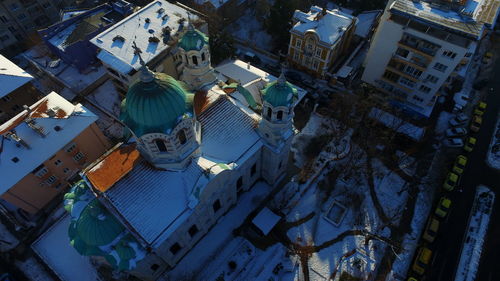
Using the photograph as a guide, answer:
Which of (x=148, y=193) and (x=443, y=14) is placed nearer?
(x=148, y=193)

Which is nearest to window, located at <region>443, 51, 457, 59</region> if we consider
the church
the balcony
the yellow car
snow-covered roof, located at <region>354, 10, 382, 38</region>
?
the balcony

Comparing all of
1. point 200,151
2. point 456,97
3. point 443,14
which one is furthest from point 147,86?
point 456,97

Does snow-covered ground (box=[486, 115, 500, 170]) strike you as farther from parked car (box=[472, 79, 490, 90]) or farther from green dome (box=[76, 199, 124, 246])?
green dome (box=[76, 199, 124, 246])

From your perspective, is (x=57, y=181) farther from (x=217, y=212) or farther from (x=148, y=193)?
(x=217, y=212)

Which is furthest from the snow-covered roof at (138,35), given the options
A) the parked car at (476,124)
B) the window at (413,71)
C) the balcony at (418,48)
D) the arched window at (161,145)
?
the parked car at (476,124)

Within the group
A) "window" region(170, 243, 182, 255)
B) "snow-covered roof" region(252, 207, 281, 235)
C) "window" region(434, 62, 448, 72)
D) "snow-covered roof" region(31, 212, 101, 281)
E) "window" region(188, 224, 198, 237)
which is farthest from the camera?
"window" region(434, 62, 448, 72)

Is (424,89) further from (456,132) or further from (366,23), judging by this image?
(366,23)

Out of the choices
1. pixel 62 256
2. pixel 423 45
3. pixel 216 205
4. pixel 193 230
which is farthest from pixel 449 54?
pixel 62 256
